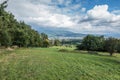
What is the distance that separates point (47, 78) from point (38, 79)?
3.20 feet

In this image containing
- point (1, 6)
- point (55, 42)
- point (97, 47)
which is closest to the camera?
point (1, 6)

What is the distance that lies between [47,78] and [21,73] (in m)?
3.39

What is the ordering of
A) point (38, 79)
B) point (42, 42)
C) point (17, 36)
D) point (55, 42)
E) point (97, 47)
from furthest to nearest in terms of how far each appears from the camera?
point (55, 42), point (42, 42), point (97, 47), point (17, 36), point (38, 79)

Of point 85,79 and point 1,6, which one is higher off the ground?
point 1,6

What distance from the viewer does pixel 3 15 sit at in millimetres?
49469

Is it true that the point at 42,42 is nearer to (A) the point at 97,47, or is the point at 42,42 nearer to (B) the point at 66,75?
(A) the point at 97,47

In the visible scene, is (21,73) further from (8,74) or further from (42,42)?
(42,42)

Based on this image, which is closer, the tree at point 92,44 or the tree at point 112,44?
the tree at point 112,44

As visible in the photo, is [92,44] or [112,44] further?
[92,44]

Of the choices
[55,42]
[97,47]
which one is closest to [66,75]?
[97,47]

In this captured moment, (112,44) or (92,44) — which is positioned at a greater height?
(112,44)

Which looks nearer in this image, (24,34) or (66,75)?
(66,75)

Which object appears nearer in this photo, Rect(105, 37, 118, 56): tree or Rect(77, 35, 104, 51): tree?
Rect(105, 37, 118, 56): tree

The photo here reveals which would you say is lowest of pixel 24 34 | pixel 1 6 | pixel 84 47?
pixel 84 47
